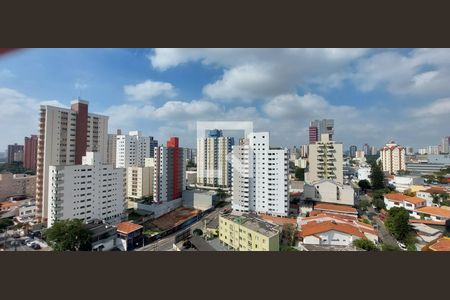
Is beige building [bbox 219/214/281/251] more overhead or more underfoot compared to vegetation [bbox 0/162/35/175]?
more underfoot

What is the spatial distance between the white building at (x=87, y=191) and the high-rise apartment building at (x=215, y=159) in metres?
5.25

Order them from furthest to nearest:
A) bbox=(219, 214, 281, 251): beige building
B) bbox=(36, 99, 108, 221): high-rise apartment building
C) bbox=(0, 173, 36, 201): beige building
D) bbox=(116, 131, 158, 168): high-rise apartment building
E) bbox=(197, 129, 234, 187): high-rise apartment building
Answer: bbox=(197, 129, 234, 187): high-rise apartment building → bbox=(116, 131, 158, 168): high-rise apartment building → bbox=(0, 173, 36, 201): beige building → bbox=(36, 99, 108, 221): high-rise apartment building → bbox=(219, 214, 281, 251): beige building

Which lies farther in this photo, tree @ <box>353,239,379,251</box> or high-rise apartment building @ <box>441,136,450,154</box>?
high-rise apartment building @ <box>441,136,450,154</box>

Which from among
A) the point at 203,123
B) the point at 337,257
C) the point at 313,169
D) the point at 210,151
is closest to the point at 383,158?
the point at 313,169

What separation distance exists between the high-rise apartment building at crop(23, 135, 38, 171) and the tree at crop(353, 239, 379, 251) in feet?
40.4

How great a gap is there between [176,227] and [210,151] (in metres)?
5.89

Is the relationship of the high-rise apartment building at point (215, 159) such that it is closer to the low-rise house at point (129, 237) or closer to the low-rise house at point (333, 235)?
the low-rise house at point (129, 237)

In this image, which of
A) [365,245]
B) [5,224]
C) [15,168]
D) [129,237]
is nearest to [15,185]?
[15,168]

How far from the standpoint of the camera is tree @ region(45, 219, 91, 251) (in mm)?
3205

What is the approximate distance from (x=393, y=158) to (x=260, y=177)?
1073cm

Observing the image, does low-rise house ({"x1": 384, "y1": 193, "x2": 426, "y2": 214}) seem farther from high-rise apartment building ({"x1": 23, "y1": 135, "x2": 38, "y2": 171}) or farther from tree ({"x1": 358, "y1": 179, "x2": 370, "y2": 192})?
high-rise apartment building ({"x1": 23, "y1": 135, "x2": 38, "y2": 171})

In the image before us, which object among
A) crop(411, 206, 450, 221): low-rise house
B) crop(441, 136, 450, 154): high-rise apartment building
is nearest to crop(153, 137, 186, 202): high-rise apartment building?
crop(411, 206, 450, 221): low-rise house

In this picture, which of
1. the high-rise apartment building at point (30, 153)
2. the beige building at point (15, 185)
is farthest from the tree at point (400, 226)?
the high-rise apartment building at point (30, 153)

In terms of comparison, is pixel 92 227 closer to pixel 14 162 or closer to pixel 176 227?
pixel 176 227
